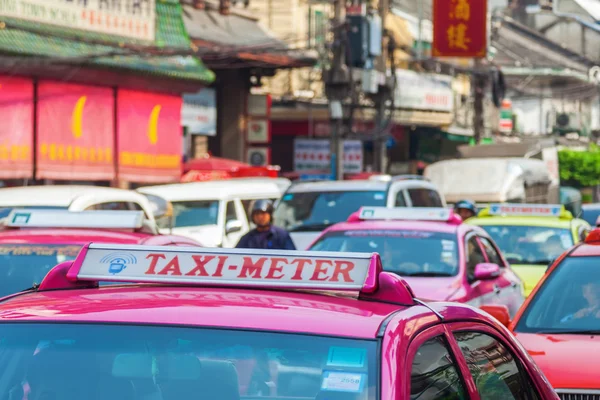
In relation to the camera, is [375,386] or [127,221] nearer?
[375,386]

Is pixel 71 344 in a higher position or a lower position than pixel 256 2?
lower

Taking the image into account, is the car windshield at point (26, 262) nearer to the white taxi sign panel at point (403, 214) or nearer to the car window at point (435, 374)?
the car window at point (435, 374)

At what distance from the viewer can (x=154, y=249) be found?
3889mm

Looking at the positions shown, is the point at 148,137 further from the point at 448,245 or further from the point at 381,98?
the point at 448,245

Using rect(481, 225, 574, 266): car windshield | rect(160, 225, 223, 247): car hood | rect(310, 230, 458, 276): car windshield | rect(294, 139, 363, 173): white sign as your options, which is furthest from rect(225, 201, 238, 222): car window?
rect(294, 139, 363, 173): white sign

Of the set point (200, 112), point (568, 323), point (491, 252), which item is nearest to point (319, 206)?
point (491, 252)

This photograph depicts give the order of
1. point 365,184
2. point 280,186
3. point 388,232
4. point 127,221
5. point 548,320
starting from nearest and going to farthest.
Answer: point 548,320 → point 127,221 → point 388,232 → point 365,184 → point 280,186

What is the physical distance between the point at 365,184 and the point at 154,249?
44.2 feet

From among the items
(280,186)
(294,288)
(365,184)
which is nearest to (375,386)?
(294,288)

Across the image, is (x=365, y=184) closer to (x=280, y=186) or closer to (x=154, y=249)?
(x=280, y=186)

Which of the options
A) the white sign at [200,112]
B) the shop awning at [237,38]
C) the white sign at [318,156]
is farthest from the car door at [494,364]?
the white sign at [318,156]

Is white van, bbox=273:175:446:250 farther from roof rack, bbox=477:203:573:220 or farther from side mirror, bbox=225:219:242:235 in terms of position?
roof rack, bbox=477:203:573:220

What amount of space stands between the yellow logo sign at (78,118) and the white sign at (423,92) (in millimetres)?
21217

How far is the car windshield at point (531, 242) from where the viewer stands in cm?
1528
